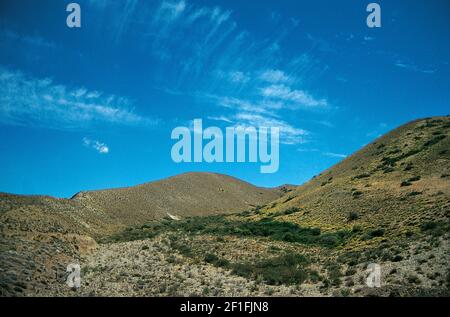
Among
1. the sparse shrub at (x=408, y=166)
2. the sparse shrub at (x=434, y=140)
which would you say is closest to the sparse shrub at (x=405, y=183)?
the sparse shrub at (x=408, y=166)

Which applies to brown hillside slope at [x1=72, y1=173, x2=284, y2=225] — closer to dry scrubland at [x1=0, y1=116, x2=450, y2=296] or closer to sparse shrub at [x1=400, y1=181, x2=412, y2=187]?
dry scrubland at [x1=0, y1=116, x2=450, y2=296]

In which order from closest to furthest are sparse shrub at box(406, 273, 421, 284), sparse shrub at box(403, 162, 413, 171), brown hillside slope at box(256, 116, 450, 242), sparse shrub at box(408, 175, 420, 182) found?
sparse shrub at box(406, 273, 421, 284), brown hillside slope at box(256, 116, 450, 242), sparse shrub at box(408, 175, 420, 182), sparse shrub at box(403, 162, 413, 171)

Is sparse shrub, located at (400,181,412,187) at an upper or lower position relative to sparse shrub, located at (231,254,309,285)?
upper

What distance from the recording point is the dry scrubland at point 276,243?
70.4ft

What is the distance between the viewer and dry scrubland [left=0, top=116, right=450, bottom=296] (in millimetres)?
21453

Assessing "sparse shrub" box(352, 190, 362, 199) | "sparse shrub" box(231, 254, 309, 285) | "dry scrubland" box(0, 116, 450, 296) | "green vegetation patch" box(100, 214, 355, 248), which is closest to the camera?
"dry scrubland" box(0, 116, 450, 296)

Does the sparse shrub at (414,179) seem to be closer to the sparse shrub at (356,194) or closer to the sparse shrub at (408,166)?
the sparse shrub at (408,166)

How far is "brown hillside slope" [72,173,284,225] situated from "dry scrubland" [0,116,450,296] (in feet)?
2.37

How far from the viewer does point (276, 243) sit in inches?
1484

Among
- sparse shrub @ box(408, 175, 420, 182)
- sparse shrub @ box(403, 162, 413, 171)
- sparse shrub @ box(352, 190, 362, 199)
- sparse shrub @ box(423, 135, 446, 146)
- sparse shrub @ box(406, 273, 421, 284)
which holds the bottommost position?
sparse shrub @ box(406, 273, 421, 284)

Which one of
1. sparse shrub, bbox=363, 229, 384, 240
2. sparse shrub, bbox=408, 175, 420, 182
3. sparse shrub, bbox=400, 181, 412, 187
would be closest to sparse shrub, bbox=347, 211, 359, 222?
sparse shrub, bbox=400, 181, 412, 187

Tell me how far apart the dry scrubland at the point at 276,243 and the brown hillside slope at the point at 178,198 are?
72 cm

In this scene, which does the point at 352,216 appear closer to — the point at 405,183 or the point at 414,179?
the point at 405,183
